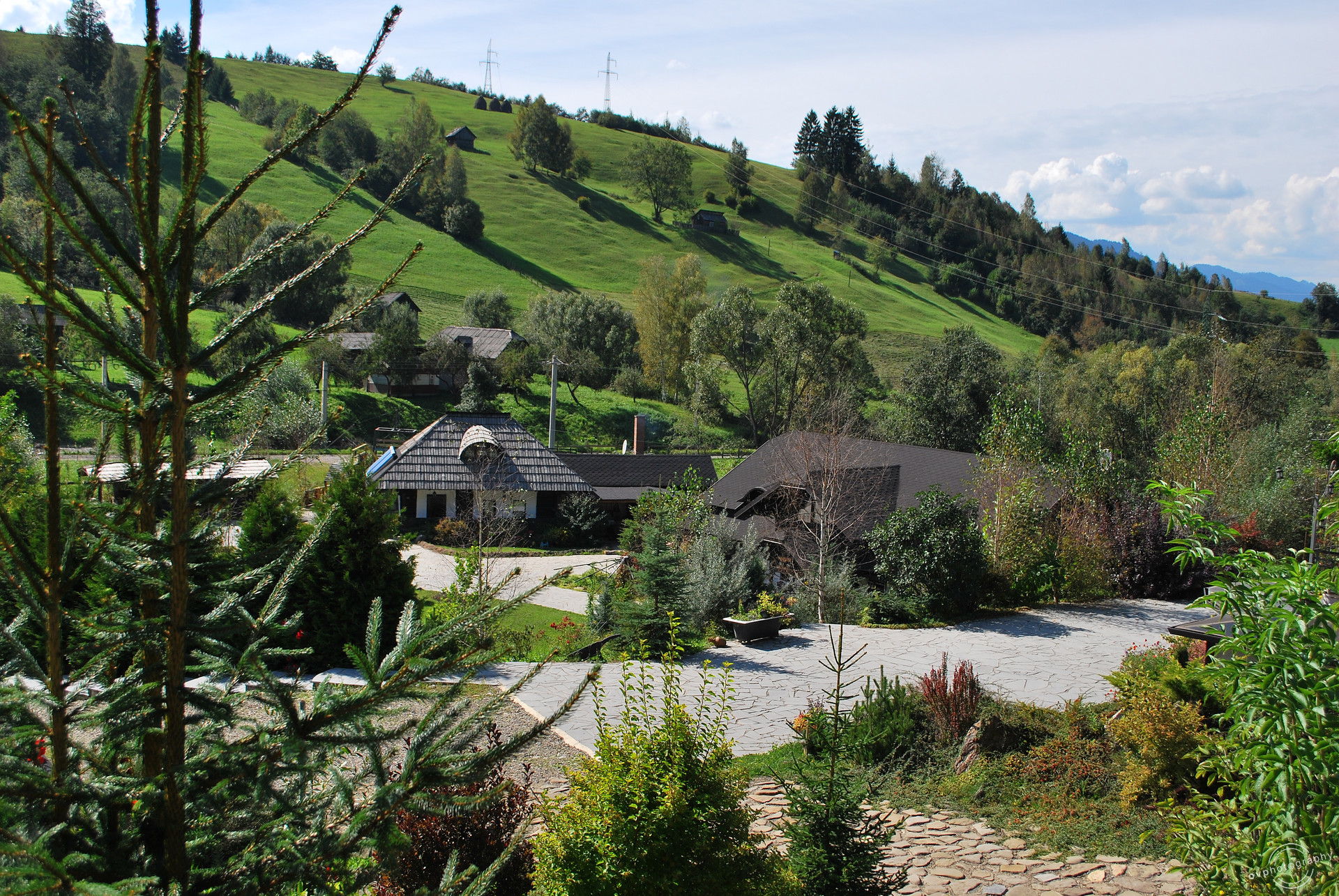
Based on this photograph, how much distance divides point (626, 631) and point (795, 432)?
11.1 metres

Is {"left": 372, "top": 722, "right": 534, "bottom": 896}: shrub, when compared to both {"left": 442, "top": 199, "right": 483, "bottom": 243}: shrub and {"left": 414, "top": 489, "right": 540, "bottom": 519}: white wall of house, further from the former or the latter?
{"left": 442, "top": 199, "right": 483, "bottom": 243}: shrub

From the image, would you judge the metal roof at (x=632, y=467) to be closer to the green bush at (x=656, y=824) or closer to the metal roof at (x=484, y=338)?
the metal roof at (x=484, y=338)

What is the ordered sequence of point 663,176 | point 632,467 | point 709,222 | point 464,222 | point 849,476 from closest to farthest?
1. point 849,476
2. point 632,467
3. point 464,222
4. point 663,176
5. point 709,222

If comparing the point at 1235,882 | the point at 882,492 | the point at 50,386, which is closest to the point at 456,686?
the point at 50,386

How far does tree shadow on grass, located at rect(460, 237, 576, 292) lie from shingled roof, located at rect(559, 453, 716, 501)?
131ft

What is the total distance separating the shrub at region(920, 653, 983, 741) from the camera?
884cm

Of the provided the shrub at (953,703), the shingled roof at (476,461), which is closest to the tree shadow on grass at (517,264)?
the shingled roof at (476,461)

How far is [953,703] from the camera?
29.1 feet

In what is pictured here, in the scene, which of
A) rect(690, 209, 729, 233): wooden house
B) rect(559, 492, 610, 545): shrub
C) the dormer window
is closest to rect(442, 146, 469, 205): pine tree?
rect(690, 209, 729, 233): wooden house

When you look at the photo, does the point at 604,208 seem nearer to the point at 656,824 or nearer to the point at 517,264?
the point at 517,264

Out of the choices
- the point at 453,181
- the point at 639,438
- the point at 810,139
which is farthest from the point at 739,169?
the point at 639,438

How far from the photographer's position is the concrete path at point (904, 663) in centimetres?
1027

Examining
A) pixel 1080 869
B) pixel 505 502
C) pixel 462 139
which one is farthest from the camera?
pixel 462 139

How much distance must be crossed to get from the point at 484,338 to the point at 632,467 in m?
22.8
